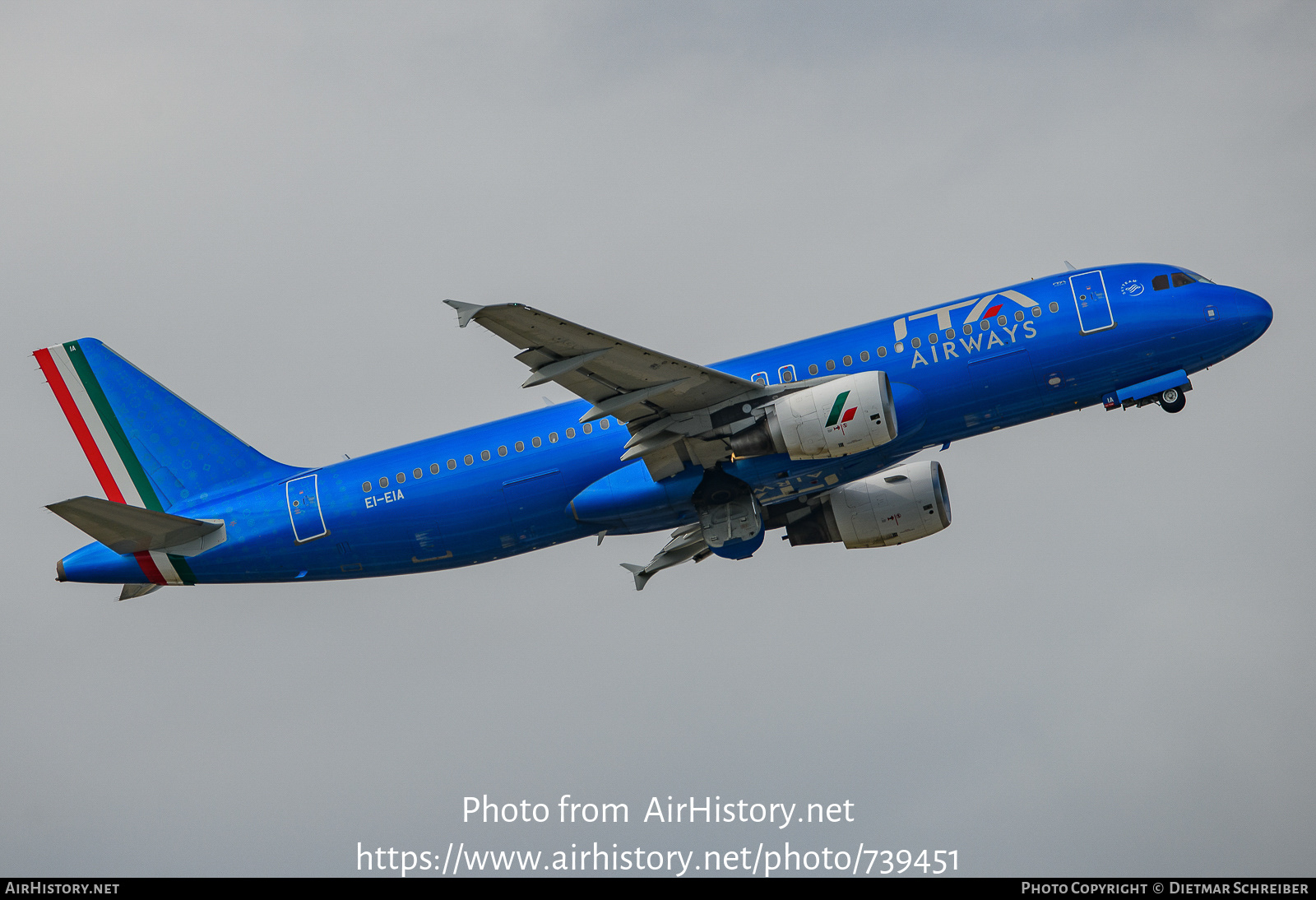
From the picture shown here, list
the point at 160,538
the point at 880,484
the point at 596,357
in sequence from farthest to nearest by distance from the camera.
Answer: the point at 880,484 < the point at 160,538 < the point at 596,357

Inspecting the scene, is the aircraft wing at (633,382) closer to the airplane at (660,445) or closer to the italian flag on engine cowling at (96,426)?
the airplane at (660,445)

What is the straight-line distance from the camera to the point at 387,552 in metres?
38.1

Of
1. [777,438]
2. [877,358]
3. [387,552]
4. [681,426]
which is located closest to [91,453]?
[387,552]

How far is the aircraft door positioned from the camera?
37969mm

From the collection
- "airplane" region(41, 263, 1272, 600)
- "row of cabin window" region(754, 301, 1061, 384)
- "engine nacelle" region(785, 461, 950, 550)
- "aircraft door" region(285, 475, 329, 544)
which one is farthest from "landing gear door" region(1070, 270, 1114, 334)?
"aircraft door" region(285, 475, 329, 544)

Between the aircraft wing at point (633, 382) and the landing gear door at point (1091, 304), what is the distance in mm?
8913

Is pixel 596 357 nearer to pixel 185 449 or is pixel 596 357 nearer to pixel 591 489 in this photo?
pixel 591 489

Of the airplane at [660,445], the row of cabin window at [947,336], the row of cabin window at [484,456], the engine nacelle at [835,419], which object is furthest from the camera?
the row of cabin window at [484,456]

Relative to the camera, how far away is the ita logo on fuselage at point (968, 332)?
34.8m

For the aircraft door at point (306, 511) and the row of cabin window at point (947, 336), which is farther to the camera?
the aircraft door at point (306, 511)

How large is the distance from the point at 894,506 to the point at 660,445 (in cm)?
935

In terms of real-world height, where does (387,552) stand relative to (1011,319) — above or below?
below

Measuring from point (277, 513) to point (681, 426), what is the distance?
1286cm

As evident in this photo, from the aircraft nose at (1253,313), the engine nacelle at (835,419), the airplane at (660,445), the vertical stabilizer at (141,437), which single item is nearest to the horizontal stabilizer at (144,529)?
the airplane at (660,445)
